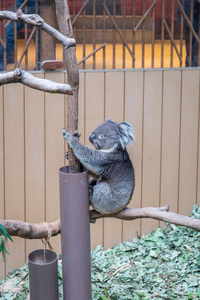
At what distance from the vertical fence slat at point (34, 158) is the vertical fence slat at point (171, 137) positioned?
103cm

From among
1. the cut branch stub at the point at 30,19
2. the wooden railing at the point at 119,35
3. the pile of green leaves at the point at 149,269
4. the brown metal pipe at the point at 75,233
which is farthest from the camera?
the wooden railing at the point at 119,35

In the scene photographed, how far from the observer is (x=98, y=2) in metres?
3.79

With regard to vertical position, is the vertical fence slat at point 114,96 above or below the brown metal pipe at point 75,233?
above

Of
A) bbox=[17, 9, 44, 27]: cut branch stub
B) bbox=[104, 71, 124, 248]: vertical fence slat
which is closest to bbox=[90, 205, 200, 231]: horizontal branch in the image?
bbox=[17, 9, 44, 27]: cut branch stub

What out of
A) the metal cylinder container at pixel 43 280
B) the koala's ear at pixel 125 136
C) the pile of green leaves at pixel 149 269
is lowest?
the pile of green leaves at pixel 149 269

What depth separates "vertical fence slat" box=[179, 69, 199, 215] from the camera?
400 cm

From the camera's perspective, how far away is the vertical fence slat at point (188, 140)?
400 cm

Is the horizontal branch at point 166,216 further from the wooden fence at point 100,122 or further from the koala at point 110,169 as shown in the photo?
the wooden fence at point 100,122

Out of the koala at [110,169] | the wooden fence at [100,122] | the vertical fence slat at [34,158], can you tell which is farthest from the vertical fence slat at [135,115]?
the koala at [110,169]

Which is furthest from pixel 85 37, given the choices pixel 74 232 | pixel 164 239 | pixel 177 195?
pixel 74 232

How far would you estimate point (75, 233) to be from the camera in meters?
2.13

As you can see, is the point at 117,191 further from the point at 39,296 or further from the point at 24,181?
the point at 24,181

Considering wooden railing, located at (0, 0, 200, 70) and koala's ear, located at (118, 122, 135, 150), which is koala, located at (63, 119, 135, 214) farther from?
wooden railing, located at (0, 0, 200, 70)

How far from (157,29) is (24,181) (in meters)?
1.67
